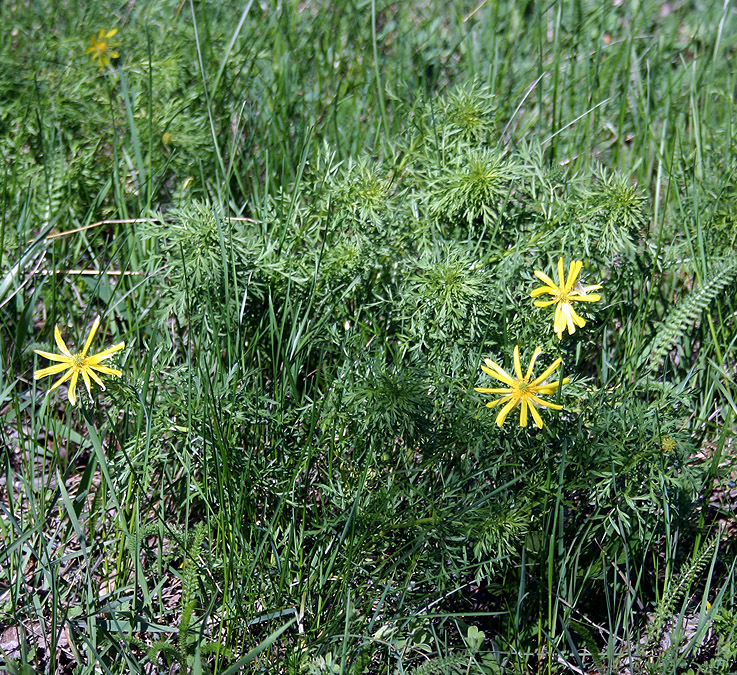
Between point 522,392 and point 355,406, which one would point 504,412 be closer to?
point 522,392

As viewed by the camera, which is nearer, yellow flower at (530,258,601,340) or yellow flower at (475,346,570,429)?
yellow flower at (475,346,570,429)

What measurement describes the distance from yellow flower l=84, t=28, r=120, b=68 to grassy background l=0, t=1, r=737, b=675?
0.06 m

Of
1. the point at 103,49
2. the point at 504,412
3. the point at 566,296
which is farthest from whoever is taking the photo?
the point at 103,49

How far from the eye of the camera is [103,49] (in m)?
3.26

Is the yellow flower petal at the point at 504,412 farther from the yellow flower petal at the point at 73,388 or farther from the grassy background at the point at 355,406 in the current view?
the yellow flower petal at the point at 73,388

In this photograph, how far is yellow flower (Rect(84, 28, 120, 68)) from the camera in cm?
323

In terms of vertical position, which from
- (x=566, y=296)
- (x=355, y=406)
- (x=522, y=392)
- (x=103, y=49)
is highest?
(x=103, y=49)

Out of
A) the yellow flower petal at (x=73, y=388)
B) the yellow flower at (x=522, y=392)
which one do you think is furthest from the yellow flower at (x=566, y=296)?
the yellow flower petal at (x=73, y=388)

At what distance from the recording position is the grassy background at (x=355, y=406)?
2.00 metres

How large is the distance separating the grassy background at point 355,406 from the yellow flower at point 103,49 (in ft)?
0.21

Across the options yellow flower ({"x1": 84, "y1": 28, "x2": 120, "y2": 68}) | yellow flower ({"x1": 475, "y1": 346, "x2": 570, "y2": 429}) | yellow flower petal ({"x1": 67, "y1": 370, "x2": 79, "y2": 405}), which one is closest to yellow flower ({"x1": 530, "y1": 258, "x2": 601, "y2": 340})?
yellow flower ({"x1": 475, "y1": 346, "x2": 570, "y2": 429})

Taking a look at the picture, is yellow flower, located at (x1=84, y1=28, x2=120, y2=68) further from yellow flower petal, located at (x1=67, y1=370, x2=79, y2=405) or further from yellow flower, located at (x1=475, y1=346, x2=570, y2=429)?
yellow flower, located at (x1=475, y1=346, x2=570, y2=429)

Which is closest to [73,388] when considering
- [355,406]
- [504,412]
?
[355,406]

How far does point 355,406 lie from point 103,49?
2.17 metres
